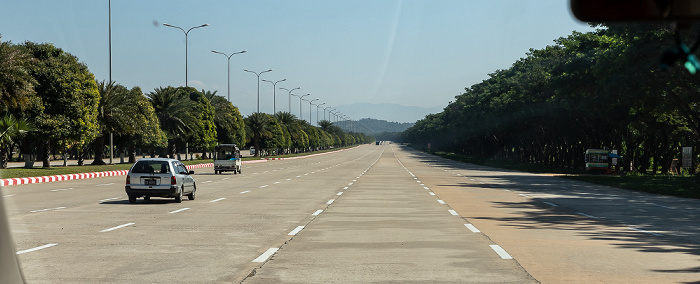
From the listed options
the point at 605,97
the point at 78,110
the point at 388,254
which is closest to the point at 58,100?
the point at 78,110

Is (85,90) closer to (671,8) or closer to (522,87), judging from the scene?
A: (522,87)

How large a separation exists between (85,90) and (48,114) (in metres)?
4.02

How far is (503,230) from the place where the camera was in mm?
15516

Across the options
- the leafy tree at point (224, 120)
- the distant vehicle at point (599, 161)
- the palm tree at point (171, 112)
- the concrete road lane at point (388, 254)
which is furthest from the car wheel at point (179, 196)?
the leafy tree at point (224, 120)

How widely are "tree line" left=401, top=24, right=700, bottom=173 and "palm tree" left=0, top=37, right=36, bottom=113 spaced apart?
30.2 m

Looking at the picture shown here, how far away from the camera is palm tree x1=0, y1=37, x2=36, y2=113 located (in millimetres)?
40844

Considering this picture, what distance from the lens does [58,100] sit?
49938 millimetres

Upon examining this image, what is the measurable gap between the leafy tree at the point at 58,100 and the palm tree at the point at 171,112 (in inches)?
1042

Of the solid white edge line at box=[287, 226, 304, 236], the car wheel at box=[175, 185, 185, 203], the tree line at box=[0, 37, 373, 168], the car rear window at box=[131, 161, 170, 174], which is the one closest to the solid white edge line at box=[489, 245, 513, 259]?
the solid white edge line at box=[287, 226, 304, 236]

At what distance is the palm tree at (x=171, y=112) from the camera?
79688 mm

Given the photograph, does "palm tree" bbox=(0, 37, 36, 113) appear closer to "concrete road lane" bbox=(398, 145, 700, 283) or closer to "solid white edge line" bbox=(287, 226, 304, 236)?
"concrete road lane" bbox=(398, 145, 700, 283)

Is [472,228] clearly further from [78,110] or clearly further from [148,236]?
[78,110]

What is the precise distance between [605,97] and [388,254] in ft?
108

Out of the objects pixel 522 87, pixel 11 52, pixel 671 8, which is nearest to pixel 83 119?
pixel 11 52
